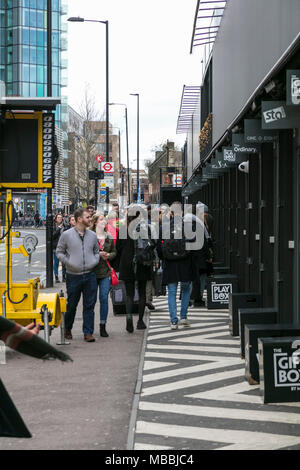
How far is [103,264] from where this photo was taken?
12.9 metres

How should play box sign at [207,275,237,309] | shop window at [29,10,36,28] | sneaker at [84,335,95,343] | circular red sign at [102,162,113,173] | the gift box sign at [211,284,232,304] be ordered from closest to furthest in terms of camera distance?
1. sneaker at [84,335,95,343]
2. play box sign at [207,275,237,309]
3. the gift box sign at [211,284,232,304]
4. circular red sign at [102,162,113,173]
5. shop window at [29,10,36,28]

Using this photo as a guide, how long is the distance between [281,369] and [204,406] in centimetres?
80

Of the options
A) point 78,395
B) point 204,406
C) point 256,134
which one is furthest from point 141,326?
point 204,406

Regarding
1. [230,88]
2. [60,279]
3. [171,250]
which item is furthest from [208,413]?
[60,279]

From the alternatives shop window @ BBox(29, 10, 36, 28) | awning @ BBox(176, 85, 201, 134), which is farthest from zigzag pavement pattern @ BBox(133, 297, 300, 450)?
shop window @ BBox(29, 10, 36, 28)

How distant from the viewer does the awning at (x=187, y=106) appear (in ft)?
115

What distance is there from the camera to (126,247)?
1312cm

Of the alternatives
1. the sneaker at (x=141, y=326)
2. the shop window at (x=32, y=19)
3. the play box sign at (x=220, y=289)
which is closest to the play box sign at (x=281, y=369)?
the sneaker at (x=141, y=326)

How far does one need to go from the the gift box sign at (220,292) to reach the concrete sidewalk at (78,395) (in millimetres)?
3789

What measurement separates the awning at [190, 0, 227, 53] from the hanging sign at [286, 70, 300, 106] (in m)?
12.0

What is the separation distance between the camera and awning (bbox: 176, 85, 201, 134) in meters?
35.0

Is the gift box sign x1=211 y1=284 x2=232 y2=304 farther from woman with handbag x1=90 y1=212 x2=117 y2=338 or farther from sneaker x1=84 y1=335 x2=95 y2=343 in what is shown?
sneaker x1=84 y1=335 x2=95 y2=343

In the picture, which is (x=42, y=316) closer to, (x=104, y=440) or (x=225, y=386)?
(x=225, y=386)

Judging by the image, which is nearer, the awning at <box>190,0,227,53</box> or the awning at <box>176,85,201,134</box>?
the awning at <box>190,0,227,53</box>
